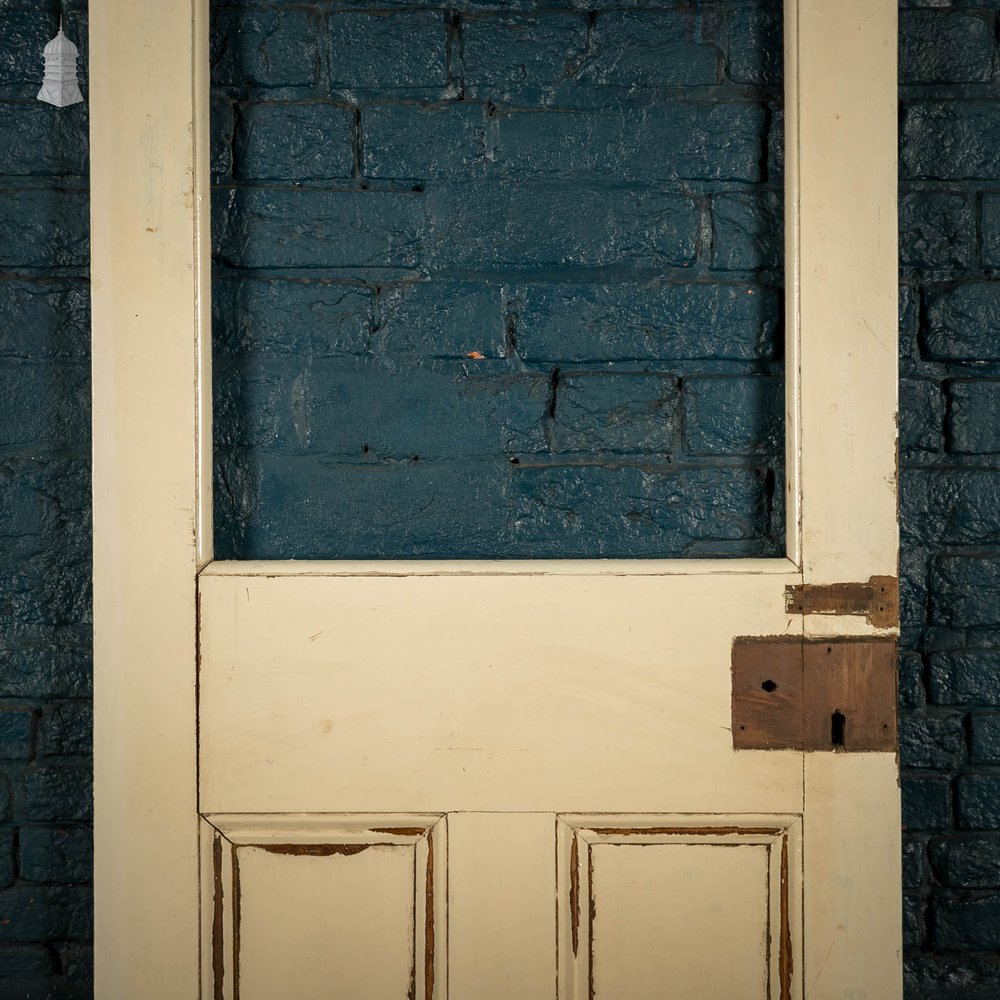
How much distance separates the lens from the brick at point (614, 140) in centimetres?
103

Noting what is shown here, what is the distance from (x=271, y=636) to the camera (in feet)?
3.05

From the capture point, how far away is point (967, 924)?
107 centimetres

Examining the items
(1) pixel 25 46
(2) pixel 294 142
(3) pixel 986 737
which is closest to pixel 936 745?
(3) pixel 986 737

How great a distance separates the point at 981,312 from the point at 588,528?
58 centimetres

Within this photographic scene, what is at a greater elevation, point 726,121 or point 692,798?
point 726,121

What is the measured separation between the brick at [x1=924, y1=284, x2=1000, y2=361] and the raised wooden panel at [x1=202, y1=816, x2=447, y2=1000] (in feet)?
2.89

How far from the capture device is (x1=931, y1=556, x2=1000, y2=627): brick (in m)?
1.07

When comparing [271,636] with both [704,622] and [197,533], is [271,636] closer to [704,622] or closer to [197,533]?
[197,533]

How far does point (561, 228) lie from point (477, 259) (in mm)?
112

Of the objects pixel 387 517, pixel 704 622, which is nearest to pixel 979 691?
pixel 704 622

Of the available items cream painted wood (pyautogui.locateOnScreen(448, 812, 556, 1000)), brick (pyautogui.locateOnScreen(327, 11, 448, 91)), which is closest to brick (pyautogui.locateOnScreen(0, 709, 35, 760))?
cream painted wood (pyautogui.locateOnScreen(448, 812, 556, 1000))

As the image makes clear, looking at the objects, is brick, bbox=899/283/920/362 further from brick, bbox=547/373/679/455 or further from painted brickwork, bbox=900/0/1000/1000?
brick, bbox=547/373/679/455

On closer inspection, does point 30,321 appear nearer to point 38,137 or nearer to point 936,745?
point 38,137

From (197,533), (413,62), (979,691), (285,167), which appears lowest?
(979,691)
